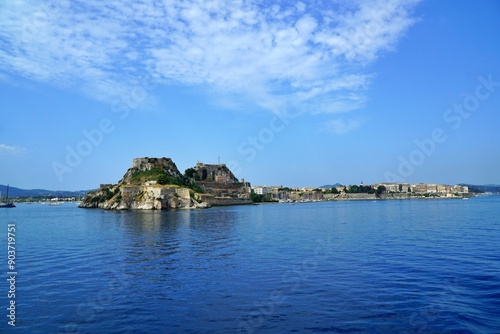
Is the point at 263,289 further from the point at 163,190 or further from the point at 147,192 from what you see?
the point at 147,192

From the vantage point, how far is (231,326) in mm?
10539

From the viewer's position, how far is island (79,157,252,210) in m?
100

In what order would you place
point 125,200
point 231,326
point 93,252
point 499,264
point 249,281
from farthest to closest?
point 125,200 → point 93,252 → point 499,264 → point 249,281 → point 231,326

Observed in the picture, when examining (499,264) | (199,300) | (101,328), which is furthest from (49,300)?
(499,264)

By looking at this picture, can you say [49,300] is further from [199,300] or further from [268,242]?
[268,242]

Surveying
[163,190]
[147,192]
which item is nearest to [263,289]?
[163,190]

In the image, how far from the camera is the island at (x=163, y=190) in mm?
100312

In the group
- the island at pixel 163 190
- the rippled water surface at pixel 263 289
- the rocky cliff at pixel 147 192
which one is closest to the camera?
the rippled water surface at pixel 263 289

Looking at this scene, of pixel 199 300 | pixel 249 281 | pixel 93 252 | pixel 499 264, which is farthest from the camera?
pixel 93 252

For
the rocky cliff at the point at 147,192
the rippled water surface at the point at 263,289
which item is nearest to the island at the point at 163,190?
the rocky cliff at the point at 147,192

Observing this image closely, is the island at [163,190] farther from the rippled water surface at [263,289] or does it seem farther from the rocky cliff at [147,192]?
the rippled water surface at [263,289]

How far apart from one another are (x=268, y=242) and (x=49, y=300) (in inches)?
681

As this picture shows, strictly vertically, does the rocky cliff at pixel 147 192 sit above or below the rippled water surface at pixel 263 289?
above

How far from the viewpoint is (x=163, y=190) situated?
100125mm
